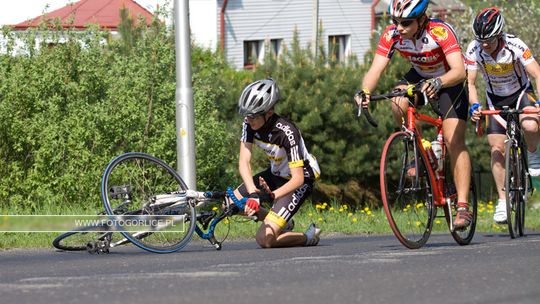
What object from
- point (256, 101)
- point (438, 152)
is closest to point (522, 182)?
point (438, 152)

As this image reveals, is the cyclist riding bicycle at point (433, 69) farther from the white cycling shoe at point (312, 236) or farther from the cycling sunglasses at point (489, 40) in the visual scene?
the white cycling shoe at point (312, 236)

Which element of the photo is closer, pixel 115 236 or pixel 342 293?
pixel 342 293

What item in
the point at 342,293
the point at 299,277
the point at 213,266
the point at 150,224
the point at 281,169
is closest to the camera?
the point at 342,293

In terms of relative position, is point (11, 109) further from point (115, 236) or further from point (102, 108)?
point (115, 236)

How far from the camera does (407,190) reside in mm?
10242

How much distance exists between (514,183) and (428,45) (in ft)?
7.48

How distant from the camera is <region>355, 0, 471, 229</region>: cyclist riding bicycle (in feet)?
33.8

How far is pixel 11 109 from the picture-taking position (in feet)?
58.3

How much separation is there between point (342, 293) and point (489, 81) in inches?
245

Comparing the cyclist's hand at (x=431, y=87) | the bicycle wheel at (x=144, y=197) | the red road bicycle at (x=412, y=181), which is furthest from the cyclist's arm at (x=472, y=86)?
the bicycle wheel at (x=144, y=197)

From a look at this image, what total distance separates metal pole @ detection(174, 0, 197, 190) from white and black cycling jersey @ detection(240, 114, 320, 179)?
4.24m

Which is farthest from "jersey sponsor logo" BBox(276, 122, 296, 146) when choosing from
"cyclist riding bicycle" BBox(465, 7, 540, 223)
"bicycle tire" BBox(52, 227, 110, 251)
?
"cyclist riding bicycle" BBox(465, 7, 540, 223)

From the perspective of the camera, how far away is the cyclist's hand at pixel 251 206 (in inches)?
404

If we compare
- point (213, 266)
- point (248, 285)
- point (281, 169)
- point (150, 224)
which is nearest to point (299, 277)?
point (248, 285)
